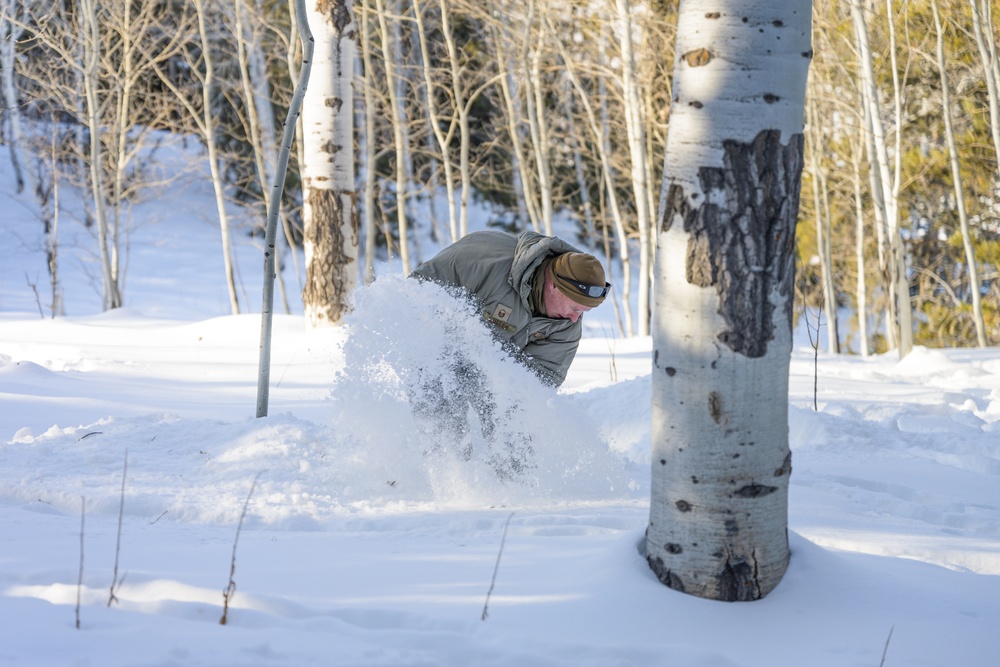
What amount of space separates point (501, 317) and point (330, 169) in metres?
4.16

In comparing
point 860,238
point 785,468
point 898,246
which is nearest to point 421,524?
point 785,468

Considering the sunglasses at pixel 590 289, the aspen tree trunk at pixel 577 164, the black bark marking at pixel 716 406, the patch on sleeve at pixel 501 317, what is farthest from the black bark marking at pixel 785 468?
the aspen tree trunk at pixel 577 164

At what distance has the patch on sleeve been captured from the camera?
362cm

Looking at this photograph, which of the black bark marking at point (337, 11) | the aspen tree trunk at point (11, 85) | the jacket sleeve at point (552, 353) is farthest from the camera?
the aspen tree trunk at point (11, 85)

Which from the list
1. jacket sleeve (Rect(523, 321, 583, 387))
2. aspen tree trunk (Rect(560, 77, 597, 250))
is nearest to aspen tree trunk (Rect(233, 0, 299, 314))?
aspen tree trunk (Rect(560, 77, 597, 250))

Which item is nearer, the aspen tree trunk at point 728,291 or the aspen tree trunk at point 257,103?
the aspen tree trunk at point 728,291

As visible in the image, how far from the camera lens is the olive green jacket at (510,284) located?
3584mm

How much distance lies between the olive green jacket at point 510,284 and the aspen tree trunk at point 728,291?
148 centimetres

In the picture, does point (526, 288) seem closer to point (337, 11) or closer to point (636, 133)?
point (337, 11)

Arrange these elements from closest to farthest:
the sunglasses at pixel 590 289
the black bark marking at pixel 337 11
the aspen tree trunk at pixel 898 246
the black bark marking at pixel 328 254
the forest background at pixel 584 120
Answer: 1. the sunglasses at pixel 590 289
2. the black bark marking at pixel 337 11
3. the black bark marking at pixel 328 254
4. the aspen tree trunk at pixel 898 246
5. the forest background at pixel 584 120

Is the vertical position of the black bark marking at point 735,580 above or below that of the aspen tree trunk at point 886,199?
below

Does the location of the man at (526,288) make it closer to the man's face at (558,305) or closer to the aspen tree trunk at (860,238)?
the man's face at (558,305)

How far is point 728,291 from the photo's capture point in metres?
1.99

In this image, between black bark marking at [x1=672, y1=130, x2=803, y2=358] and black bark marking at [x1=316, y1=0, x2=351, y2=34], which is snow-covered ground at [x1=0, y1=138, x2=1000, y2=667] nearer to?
black bark marking at [x1=672, y1=130, x2=803, y2=358]
